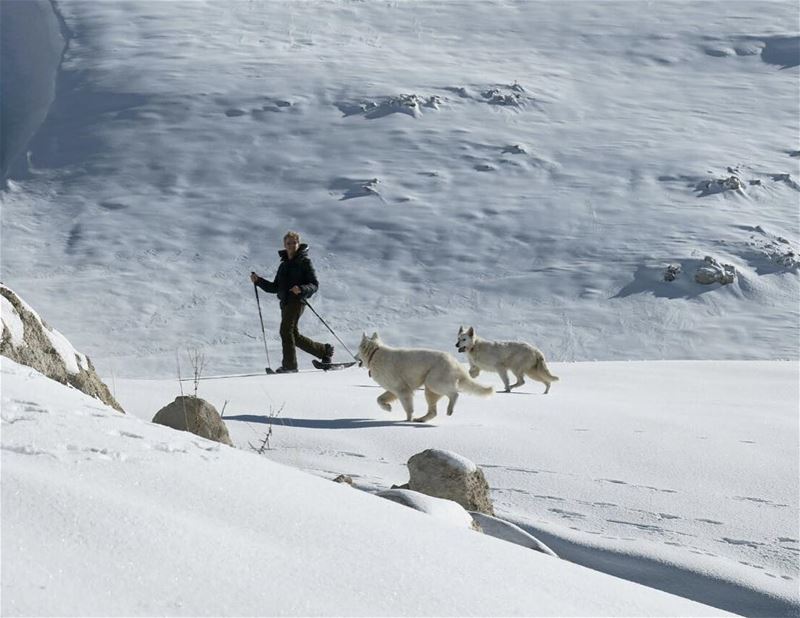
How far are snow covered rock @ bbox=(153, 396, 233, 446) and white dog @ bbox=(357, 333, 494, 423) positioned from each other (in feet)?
8.05

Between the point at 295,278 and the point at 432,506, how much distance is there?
702 cm

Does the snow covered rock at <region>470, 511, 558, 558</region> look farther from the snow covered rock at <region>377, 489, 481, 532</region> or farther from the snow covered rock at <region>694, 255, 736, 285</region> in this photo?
the snow covered rock at <region>694, 255, 736, 285</region>

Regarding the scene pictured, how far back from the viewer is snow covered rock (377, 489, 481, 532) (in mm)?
3969

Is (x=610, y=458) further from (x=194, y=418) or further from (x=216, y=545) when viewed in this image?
(x=216, y=545)

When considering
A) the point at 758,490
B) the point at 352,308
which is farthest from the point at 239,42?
the point at 758,490

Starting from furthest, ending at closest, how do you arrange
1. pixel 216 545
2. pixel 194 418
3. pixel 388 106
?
pixel 388 106, pixel 194 418, pixel 216 545

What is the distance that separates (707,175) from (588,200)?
326 centimetres

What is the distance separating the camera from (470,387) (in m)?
8.07

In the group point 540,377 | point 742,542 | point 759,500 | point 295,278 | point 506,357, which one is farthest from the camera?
point 295,278

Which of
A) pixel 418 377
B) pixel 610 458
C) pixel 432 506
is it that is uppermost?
pixel 432 506

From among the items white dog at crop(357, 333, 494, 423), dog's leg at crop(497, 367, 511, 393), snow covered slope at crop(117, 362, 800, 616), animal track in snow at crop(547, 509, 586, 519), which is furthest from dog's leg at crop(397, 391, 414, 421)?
animal track in snow at crop(547, 509, 586, 519)

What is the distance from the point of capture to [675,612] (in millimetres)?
2785

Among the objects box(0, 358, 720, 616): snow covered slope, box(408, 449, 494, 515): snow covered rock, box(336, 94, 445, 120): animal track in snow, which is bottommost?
box(336, 94, 445, 120): animal track in snow

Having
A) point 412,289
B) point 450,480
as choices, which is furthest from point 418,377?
point 412,289
